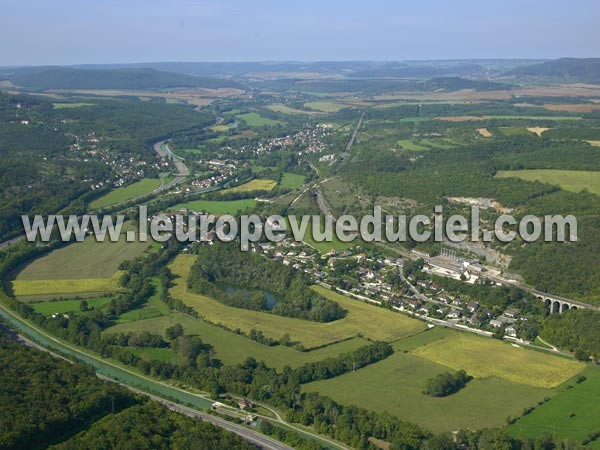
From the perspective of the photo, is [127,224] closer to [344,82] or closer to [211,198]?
[211,198]

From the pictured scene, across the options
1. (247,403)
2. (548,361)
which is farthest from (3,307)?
(548,361)

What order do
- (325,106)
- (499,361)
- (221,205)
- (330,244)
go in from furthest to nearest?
1. (325,106)
2. (221,205)
3. (330,244)
4. (499,361)

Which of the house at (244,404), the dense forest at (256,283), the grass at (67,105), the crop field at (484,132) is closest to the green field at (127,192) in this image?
the dense forest at (256,283)

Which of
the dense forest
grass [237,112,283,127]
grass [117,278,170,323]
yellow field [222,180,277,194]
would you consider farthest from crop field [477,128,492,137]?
grass [117,278,170,323]

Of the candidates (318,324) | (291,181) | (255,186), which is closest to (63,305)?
(318,324)

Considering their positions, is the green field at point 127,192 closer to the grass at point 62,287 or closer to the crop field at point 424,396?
the grass at point 62,287

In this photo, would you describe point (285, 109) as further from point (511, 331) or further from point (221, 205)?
point (511, 331)
